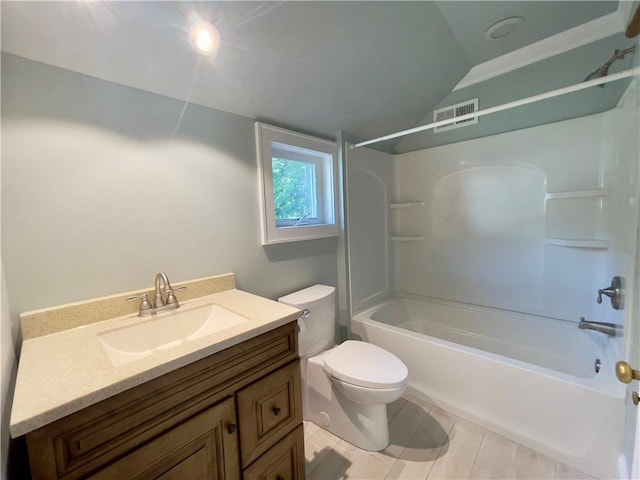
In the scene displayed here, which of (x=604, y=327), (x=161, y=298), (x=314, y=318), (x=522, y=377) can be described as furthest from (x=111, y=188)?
(x=604, y=327)

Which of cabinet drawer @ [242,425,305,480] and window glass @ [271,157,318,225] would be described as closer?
cabinet drawer @ [242,425,305,480]

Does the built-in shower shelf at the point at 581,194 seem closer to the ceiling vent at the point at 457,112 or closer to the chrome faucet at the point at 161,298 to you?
the ceiling vent at the point at 457,112

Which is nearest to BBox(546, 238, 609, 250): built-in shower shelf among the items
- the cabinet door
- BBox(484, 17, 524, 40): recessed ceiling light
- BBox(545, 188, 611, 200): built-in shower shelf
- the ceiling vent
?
BBox(545, 188, 611, 200): built-in shower shelf

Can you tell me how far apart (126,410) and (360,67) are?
74.3 inches

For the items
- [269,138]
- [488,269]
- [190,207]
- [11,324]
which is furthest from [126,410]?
[488,269]

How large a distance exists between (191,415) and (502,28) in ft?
8.44

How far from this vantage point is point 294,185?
192cm

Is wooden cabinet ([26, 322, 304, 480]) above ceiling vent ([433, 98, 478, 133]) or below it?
below

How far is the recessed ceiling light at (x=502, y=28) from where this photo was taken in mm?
1610

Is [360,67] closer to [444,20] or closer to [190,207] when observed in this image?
[444,20]

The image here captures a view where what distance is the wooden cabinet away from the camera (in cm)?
61

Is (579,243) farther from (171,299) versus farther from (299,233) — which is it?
(171,299)

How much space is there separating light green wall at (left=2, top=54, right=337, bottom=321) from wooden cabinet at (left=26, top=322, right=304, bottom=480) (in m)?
0.62

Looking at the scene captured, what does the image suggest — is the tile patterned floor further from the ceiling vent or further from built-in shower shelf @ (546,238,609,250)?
the ceiling vent
